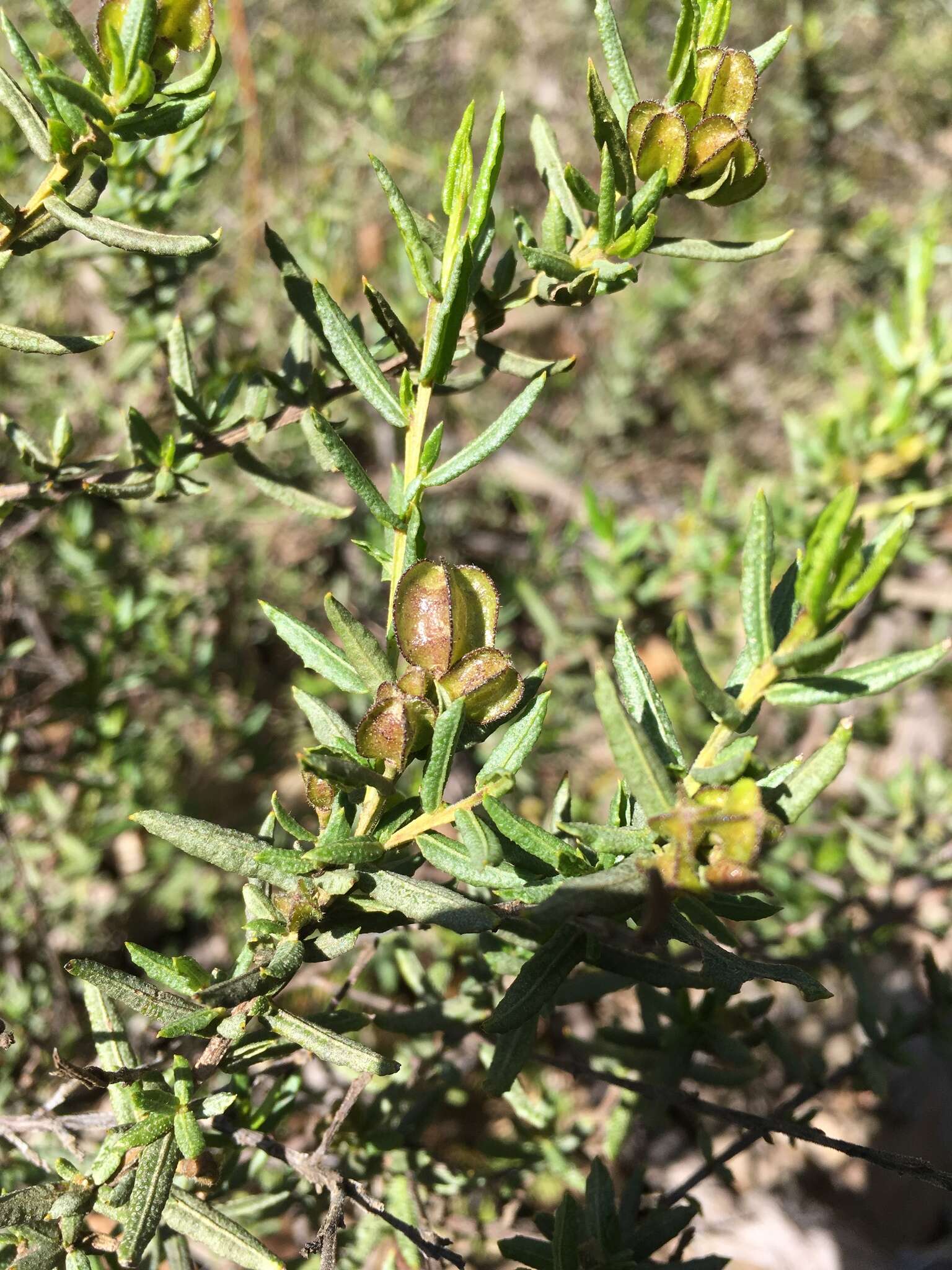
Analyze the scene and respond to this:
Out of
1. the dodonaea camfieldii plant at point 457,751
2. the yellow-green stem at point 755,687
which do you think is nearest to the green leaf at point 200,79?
the dodonaea camfieldii plant at point 457,751

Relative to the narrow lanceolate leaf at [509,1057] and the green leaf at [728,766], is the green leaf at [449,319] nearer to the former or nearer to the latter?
the green leaf at [728,766]

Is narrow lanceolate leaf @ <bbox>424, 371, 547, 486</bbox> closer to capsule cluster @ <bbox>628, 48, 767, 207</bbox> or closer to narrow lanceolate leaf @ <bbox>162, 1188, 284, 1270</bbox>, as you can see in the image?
capsule cluster @ <bbox>628, 48, 767, 207</bbox>

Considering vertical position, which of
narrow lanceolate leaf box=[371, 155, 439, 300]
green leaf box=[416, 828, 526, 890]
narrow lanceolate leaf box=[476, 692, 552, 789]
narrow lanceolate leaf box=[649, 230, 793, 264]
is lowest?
green leaf box=[416, 828, 526, 890]

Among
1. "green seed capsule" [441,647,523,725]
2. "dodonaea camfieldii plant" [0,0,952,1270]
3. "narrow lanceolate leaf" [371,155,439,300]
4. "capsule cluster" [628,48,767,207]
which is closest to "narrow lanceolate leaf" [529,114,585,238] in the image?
"dodonaea camfieldii plant" [0,0,952,1270]

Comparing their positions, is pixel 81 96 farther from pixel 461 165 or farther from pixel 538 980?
pixel 538 980

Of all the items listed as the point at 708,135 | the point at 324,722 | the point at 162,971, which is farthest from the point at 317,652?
the point at 708,135
